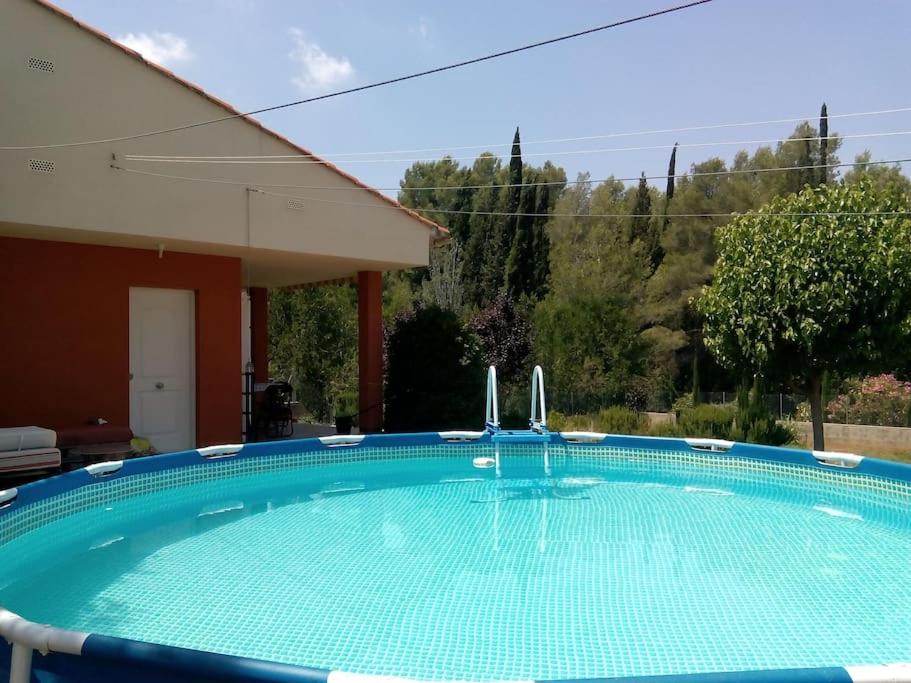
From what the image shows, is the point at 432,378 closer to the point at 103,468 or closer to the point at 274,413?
the point at 274,413

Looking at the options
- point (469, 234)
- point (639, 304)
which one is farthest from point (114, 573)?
point (469, 234)

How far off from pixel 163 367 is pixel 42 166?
3.87m

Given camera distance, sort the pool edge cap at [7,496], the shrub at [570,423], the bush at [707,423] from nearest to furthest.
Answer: the pool edge cap at [7,496] → the bush at [707,423] → the shrub at [570,423]

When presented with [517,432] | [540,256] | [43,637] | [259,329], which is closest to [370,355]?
[517,432]

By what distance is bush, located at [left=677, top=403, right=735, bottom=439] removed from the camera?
45.2 ft

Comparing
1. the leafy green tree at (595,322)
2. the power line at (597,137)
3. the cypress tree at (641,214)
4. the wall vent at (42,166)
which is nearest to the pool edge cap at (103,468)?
the wall vent at (42,166)

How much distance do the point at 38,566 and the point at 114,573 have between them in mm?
917

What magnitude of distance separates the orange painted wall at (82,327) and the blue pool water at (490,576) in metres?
2.38

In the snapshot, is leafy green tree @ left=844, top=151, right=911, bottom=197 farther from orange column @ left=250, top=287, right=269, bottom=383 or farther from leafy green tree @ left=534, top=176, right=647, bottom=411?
orange column @ left=250, top=287, right=269, bottom=383

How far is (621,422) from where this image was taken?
50.9 ft

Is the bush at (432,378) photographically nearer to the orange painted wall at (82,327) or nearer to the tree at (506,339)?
the orange painted wall at (82,327)

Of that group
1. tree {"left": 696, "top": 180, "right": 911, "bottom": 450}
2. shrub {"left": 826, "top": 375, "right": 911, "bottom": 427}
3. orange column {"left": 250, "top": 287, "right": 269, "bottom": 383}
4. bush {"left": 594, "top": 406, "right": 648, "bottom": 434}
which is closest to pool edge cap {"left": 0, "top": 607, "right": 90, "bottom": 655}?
tree {"left": 696, "top": 180, "right": 911, "bottom": 450}

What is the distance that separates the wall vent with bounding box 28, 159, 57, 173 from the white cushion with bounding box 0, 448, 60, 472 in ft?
11.8

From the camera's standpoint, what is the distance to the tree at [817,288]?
11.2 m
